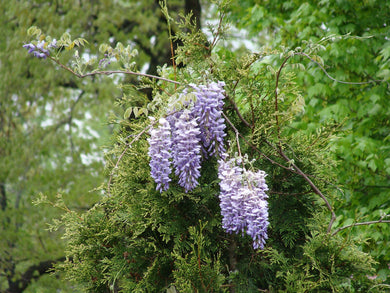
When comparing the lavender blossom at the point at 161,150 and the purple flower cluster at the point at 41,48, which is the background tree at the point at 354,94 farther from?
the purple flower cluster at the point at 41,48

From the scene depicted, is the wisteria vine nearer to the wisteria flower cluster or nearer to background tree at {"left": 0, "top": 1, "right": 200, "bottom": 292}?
the wisteria flower cluster

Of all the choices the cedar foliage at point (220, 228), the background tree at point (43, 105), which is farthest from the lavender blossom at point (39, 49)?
the background tree at point (43, 105)

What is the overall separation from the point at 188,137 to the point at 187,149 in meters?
0.06

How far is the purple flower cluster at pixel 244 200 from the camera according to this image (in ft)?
6.20

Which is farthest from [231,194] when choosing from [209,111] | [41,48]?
[41,48]

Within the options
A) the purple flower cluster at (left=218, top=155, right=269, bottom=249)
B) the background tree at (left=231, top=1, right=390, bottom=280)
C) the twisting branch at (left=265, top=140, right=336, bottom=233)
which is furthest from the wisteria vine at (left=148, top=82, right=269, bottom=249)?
the background tree at (left=231, top=1, right=390, bottom=280)

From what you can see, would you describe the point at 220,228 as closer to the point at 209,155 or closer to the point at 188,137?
the point at 209,155

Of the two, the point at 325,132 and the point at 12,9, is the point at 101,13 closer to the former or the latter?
the point at 12,9

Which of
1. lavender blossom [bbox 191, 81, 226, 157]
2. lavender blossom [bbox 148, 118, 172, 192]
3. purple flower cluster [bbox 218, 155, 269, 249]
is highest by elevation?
lavender blossom [bbox 191, 81, 226, 157]

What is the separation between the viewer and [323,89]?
4.92 metres

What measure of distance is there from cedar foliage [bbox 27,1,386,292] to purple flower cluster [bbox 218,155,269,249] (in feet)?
0.76

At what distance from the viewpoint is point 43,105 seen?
26.3ft

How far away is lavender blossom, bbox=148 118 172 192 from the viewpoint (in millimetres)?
2027

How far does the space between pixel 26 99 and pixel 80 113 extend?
107 cm
